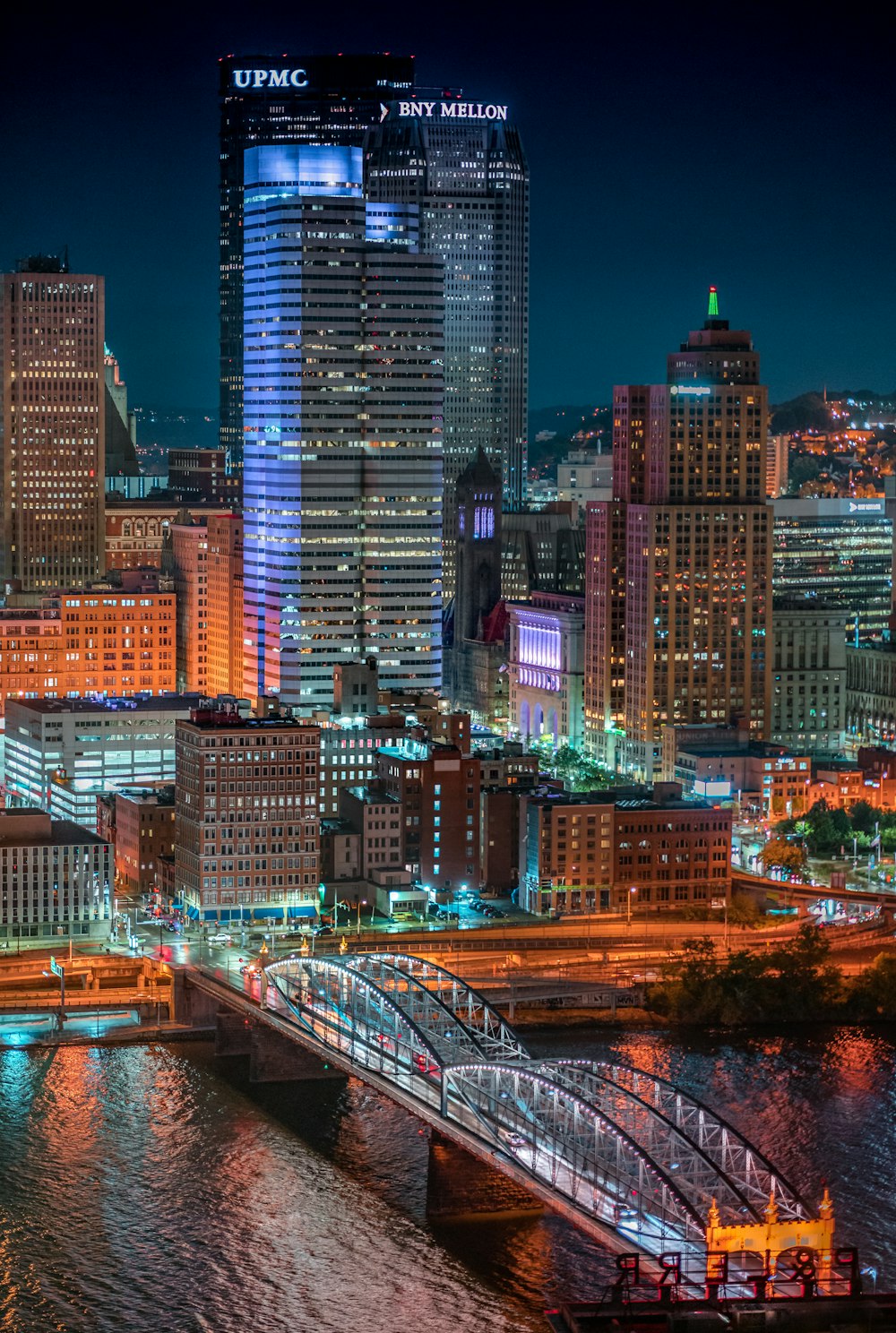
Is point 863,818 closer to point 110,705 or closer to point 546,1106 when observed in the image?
point 110,705

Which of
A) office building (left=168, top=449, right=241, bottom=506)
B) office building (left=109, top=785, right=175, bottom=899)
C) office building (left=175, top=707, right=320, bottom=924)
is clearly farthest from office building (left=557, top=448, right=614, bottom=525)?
office building (left=175, top=707, right=320, bottom=924)

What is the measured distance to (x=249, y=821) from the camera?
76.1 metres

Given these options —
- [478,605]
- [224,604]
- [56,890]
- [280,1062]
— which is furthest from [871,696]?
[280,1062]

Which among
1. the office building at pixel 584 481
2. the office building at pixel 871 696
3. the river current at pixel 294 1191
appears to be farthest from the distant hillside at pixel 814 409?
the river current at pixel 294 1191

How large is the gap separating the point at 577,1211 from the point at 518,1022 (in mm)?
19527

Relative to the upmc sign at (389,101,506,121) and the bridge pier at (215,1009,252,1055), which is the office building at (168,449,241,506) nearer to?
the upmc sign at (389,101,506,121)

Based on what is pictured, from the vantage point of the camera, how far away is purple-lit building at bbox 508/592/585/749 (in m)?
103

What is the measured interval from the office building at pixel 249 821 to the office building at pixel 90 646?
25.2 m

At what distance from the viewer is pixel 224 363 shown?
164625 millimetres

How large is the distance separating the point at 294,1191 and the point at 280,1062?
8.60 m

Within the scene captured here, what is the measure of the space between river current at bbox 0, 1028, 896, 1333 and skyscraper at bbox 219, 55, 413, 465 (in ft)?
271

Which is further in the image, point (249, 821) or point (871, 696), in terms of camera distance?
point (871, 696)

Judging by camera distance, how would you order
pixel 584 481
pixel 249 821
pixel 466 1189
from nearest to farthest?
1. pixel 466 1189
2. pixel 249 821
3. pixel 584 481

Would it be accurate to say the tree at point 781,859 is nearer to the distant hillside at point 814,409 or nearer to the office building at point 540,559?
the office building at point 540,559
